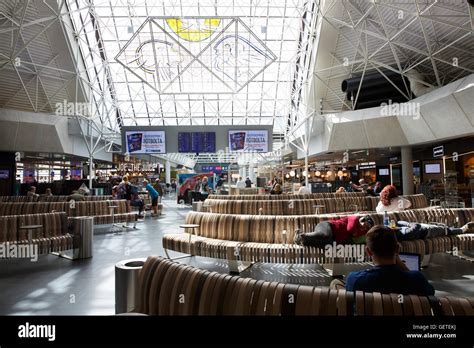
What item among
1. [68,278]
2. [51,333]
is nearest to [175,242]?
[68,278]

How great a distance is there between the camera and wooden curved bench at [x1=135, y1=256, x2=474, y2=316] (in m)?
1.88

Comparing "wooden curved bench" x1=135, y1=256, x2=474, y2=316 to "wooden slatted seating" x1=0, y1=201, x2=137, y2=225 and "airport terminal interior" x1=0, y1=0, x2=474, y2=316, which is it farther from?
"wooden slatted seating" x1=0, y1=201, x2=137, y2=225

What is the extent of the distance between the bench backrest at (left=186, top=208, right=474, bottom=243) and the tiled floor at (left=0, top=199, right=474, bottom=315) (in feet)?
3.18

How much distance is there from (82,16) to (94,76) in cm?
584

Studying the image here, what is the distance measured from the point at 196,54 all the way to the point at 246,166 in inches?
428

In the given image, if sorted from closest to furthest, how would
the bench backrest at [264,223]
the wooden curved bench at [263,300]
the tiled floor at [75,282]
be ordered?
1. the wooden curved bench at [263,300]
2. the tiled floor at [75,282]
3. the bench backrest at [264,223]

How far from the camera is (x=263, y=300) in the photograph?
2.09m

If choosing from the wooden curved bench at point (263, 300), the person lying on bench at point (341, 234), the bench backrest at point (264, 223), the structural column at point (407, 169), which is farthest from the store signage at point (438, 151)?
the wooden curved bench at point (263, 300)

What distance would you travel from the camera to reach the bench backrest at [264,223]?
19.5 feet

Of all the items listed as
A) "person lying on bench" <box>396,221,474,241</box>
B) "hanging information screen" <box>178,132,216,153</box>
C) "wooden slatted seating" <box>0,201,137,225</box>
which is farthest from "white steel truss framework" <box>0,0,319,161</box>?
"person lying on bench" <box>396,221,474,241</box>

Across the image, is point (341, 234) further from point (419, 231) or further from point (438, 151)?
point (438, 151)

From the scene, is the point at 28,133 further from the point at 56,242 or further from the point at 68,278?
the point at 68,278
